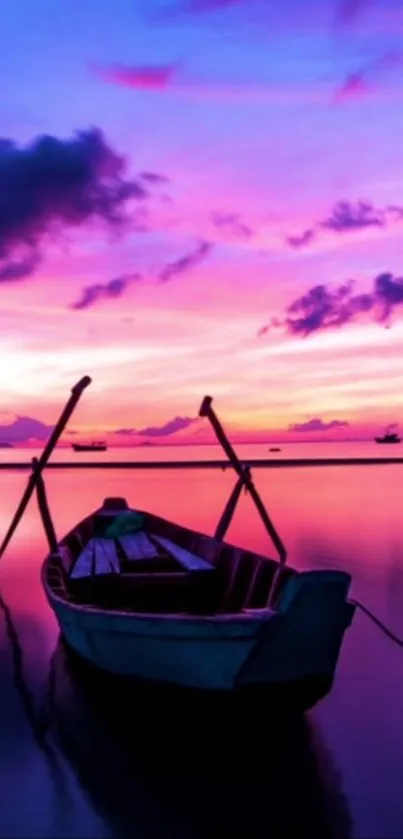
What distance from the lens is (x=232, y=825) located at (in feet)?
26.0

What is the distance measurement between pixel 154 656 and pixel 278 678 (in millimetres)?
1445

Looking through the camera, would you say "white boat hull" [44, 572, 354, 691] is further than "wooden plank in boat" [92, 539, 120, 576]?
No

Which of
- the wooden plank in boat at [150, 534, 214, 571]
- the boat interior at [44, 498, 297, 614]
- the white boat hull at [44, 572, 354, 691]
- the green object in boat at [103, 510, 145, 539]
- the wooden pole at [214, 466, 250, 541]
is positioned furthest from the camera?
the wooden pole at [214, 466, 250, 541]

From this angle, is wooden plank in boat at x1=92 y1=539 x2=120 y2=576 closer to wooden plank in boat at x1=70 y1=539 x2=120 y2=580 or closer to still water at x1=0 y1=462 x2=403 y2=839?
wooden plank in boat at x1=70 y1=539 x2=120 y2=580

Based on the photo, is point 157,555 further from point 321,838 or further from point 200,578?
point 321,838

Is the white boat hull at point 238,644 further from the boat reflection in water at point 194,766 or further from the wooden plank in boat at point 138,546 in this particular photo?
the wooden plank in boat at point 138,546

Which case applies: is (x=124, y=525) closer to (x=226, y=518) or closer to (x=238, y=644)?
(x=226, y=518)

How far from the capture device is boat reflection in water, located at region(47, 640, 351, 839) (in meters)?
8.05

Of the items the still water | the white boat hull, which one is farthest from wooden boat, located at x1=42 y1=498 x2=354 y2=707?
the still water

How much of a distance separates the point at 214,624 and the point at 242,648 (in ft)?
1.30

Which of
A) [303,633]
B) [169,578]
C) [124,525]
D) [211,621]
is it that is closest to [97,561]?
[169,578]

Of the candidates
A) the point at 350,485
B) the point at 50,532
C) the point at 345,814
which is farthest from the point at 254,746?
the point at 350,485

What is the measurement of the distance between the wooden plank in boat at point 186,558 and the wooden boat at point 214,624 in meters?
0.07

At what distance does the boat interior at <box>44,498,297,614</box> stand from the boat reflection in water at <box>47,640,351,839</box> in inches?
61.3
